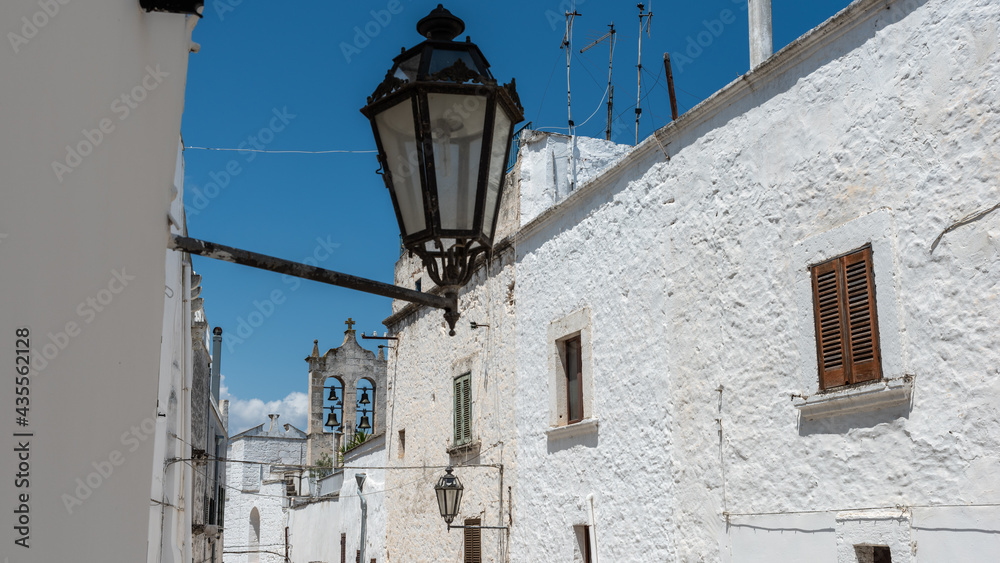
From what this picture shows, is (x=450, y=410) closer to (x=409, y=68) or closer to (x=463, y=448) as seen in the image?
(x=463, y=448)

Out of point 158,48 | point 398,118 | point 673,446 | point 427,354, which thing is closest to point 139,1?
point 158,48

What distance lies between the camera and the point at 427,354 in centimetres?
1524

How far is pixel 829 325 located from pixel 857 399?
64 centimetres

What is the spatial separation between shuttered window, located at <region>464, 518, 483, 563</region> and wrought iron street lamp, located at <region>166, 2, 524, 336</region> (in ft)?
33.8

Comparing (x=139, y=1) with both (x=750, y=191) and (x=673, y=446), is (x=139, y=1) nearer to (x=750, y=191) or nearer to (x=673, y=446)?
(x=750, y=191)

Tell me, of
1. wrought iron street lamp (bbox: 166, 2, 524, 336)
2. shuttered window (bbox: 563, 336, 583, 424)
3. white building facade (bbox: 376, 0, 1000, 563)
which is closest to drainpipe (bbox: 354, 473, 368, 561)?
white building facade (bbox: 376, 0, 1000, 563)

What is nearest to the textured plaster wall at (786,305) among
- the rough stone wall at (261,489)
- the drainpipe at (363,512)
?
the drainpipe at (363,512)

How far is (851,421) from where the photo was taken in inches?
272

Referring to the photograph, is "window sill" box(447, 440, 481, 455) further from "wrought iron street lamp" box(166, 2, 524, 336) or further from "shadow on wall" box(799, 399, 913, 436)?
"wrought iron street lamp" box(166, 2, 524, 336)

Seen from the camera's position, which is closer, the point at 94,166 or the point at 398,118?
the point at 94,166

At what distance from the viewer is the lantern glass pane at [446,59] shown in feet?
9.43

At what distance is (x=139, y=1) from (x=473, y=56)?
45.3 inches

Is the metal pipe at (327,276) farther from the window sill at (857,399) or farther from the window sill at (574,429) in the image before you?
the window sill at (574,429)

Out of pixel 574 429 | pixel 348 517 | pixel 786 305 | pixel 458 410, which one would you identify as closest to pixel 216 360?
pixel 348 517
